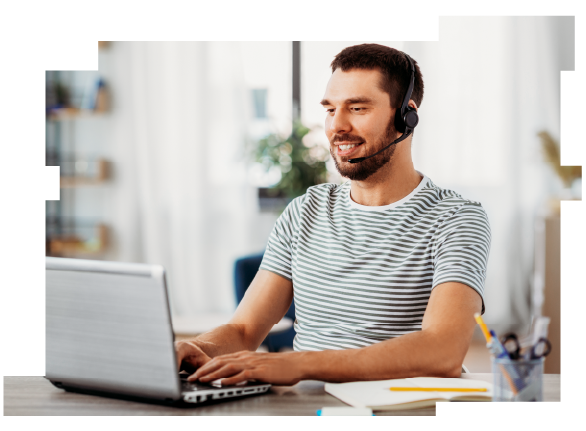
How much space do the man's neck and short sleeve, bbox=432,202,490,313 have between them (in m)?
0.15

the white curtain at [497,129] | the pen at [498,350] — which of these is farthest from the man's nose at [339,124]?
the white curtain at [497,129]

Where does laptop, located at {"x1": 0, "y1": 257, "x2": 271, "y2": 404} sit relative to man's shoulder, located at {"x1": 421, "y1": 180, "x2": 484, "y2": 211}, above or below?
below

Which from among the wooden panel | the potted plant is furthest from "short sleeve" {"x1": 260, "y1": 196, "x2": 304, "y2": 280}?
the potted plant

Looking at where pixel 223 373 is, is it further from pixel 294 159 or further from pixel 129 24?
pixel 294 159

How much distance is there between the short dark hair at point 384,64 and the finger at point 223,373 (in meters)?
0.75

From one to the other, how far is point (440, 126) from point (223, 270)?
5.27 ft

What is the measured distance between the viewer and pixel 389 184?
1436 mm

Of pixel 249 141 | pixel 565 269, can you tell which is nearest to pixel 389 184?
pixel 565 269

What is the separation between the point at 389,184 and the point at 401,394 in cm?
65

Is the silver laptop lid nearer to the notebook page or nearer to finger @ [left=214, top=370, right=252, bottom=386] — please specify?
finger @ [left=214, top=370, right=252, bottom=386]

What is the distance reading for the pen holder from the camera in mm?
798

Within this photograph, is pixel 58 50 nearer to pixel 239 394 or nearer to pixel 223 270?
pixel 239 394

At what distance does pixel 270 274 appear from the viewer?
147 centimetres
